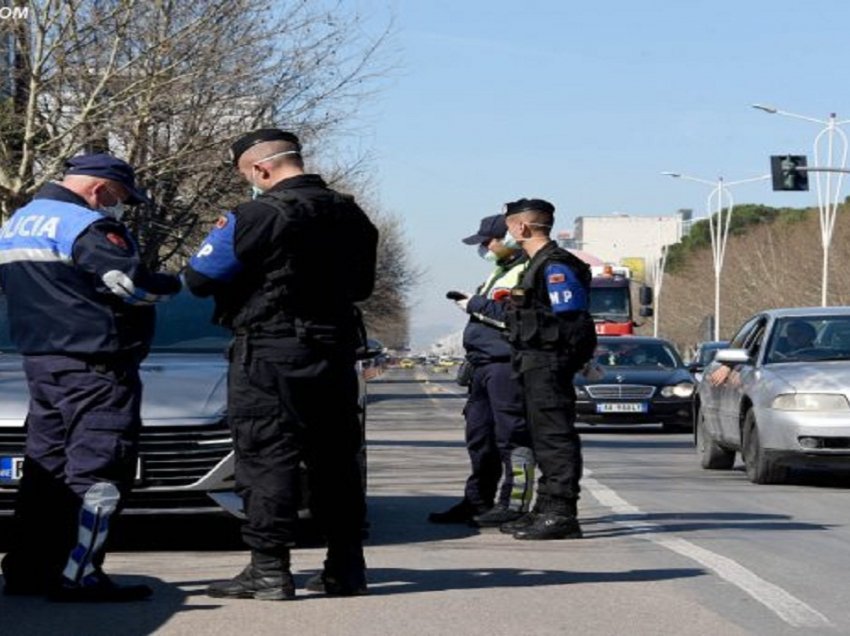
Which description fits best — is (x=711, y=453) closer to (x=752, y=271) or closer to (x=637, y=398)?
(x=637, y=398)

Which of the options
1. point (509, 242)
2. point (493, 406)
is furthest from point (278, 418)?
point (509, 242)

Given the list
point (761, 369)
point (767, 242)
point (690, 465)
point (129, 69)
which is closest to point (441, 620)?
point (761, 369)

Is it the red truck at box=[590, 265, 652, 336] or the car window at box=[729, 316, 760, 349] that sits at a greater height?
the red truck at box=[590, 265, 652, 336]

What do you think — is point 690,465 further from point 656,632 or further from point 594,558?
point 656,632

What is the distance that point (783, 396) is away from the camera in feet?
53.1

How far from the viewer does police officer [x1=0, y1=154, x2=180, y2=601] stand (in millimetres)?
8227

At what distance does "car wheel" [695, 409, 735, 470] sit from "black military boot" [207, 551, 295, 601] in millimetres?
10493

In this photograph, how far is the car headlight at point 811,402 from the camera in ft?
52.5

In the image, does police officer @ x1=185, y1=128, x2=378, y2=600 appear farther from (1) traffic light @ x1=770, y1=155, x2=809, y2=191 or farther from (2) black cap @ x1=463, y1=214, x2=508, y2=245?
(1) traffic light @ x1=770, y1=155, x2=809, y2=191

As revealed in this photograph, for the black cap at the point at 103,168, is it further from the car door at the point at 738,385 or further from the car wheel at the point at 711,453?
the car wheel at the point at 711,453

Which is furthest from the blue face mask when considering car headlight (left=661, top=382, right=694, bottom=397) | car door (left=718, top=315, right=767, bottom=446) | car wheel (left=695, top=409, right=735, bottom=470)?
car headlight (left=661, top=382, right=694, bottom=397)

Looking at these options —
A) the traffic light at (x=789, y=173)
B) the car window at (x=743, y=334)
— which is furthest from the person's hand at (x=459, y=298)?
the traffic light at (x=789, y=173)

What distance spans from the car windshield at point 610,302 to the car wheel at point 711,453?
28.0m

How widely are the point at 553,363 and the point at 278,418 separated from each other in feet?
10.3
